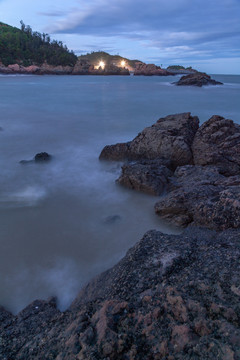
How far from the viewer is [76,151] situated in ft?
28.2

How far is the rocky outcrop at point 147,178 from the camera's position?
5.18 metres

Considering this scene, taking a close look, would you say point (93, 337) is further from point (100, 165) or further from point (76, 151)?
point (76, 151)

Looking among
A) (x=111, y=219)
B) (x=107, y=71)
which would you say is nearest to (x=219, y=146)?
(x=111, y=219)

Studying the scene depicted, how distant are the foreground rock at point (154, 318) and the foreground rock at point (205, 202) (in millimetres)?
962

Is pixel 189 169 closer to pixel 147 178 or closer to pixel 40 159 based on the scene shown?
pixel 147 178

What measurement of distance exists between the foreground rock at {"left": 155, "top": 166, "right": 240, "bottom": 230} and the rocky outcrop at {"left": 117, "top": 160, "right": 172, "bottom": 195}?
29 cm

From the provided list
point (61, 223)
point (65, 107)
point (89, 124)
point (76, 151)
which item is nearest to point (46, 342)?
point (61, 223)

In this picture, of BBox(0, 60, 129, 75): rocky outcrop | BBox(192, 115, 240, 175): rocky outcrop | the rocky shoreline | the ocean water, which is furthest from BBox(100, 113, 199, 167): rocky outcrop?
BBox(0, 60, 129, 75): rocky outcrop

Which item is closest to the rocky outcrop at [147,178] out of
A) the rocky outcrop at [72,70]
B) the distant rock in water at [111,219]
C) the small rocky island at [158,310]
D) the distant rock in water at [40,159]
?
the distant rock in water at [111,219]

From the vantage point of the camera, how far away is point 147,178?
206 inches

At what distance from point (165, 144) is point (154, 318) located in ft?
17.0

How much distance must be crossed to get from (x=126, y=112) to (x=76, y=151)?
24.1 feet

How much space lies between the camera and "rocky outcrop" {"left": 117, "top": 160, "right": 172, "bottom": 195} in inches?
204

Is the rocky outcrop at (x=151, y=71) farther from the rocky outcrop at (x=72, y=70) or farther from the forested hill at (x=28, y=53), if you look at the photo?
the forested hill at (x=28, y=53)
